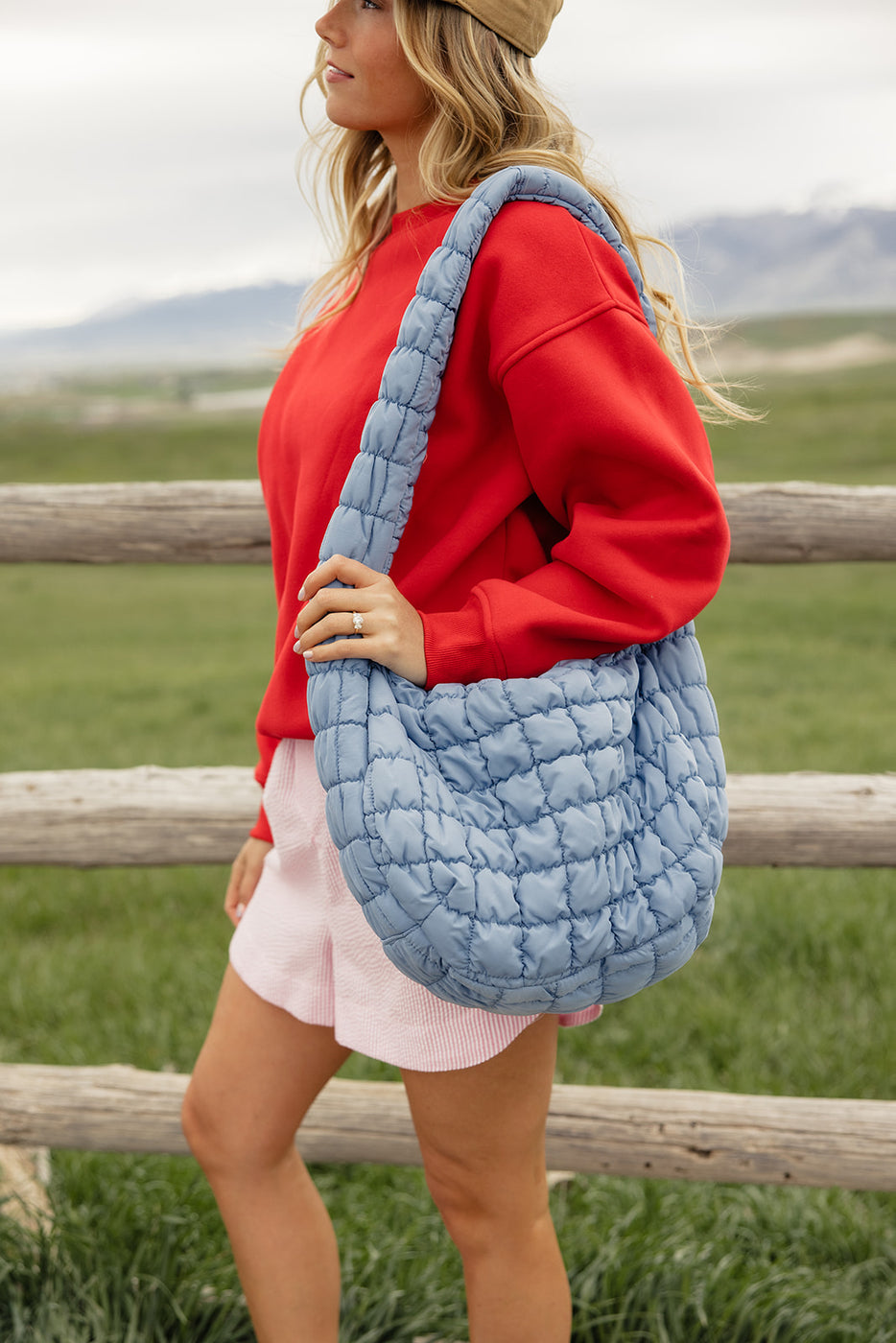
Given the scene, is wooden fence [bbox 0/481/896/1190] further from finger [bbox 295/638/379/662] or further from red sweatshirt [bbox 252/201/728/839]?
finger [bbox 295/638/379/662]

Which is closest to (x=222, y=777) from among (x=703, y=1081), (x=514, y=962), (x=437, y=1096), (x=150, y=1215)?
(x=150, y=1215)

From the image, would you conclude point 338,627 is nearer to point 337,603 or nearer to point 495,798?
point 337,603

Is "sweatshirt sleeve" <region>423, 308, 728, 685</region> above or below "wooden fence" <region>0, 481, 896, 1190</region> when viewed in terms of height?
above

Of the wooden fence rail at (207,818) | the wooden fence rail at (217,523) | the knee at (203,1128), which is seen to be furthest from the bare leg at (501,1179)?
the wooden fence rail at (217,523)

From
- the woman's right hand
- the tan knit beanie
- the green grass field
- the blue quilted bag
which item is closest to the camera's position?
the blue quilted bag

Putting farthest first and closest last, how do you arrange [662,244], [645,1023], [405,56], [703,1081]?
1. [645,1023]
2. [703,1081]
3. [662,244]
4. [405,56]

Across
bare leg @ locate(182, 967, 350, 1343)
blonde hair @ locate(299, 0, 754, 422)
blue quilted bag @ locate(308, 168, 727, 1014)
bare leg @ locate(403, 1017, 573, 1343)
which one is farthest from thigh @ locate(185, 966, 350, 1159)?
blonde hair @ locate(299, 0, 754, 422)

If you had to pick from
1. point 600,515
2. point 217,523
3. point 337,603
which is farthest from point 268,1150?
point 217,523

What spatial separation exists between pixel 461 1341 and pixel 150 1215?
64 cm

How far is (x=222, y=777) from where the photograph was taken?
→ 2.27 meters

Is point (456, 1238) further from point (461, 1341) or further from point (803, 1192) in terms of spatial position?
point (803, 1192)

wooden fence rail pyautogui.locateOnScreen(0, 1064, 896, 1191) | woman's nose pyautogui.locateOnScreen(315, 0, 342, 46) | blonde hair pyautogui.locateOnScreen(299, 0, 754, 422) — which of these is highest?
woman's nose pyautogui.locateOnScreen(315, 0, 342, 46)

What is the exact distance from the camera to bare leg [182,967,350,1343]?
4.84 feet

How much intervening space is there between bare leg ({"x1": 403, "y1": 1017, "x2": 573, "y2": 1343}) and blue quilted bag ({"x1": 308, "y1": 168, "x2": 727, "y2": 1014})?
0.69 feet
